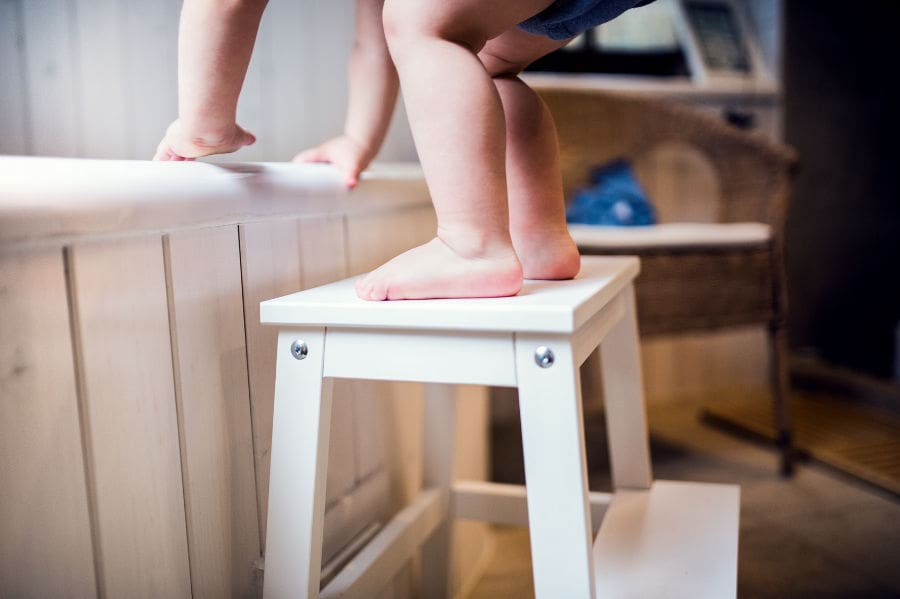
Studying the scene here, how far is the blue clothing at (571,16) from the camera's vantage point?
23.8 inches

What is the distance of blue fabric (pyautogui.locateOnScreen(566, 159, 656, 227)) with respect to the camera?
5.19 feet

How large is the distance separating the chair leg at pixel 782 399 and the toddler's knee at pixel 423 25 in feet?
3.69

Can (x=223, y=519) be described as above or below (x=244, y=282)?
below

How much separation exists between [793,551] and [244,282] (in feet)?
3.19

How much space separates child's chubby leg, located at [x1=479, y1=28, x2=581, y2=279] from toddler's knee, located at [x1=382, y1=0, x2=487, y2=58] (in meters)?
0.13

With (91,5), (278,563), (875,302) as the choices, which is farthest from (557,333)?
(875,302)

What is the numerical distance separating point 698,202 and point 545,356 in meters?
1.56

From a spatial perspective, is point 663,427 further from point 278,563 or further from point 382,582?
point 278,563

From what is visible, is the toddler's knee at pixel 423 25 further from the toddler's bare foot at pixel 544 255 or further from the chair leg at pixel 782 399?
the chair leg at pixel 782 399

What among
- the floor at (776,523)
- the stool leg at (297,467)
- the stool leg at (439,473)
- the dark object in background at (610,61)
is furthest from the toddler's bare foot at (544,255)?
the dark object in background at (610,61)

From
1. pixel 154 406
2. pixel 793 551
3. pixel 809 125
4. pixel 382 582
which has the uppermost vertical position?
pixel 809 125

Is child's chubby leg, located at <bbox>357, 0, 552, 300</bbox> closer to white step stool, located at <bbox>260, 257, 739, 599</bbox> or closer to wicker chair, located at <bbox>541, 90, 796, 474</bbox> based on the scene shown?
white step stool, located at <bbox>260, 257, 739, 599</bbox>

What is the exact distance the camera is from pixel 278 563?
588 mm

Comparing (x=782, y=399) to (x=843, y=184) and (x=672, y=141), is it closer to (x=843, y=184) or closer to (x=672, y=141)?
(x=672, y=141)
